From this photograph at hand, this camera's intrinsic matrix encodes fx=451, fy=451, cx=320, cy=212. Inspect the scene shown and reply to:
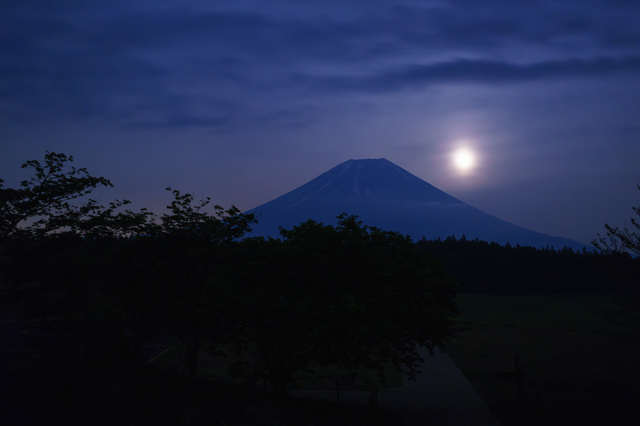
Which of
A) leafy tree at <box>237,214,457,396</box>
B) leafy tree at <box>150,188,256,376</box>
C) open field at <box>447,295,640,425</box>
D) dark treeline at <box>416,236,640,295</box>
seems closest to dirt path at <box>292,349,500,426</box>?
open field at <box>447,295,640,425</box>

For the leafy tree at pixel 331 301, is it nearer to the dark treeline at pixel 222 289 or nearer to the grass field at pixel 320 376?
the dark treeline at pixel 222 289

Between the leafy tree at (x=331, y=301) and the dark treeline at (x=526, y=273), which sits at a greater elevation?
the dark treeline at (x=526, y=273)

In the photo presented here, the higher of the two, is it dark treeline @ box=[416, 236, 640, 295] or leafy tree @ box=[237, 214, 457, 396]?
dark treeline @ box=[416, 236, 640, 295]

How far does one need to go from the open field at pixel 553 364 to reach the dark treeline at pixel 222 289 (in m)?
5.36

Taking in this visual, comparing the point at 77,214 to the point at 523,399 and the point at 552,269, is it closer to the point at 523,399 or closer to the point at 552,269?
the point at 523,399

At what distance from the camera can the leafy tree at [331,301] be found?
16.2 metres

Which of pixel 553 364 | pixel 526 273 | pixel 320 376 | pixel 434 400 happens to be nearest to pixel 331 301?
pixel 434 400

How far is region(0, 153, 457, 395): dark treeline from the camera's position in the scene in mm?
16672

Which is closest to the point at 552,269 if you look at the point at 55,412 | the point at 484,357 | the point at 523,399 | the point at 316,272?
the point at 484,357

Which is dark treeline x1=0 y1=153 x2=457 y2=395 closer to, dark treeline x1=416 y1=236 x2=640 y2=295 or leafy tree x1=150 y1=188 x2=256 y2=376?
leafy tree x1=150 y1=188 x2=256 y2=376

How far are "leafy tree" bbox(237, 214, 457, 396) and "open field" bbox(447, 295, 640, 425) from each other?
4561mm

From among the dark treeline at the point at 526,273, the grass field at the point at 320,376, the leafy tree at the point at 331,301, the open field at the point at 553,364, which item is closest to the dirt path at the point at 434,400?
the open field at the point at 553,364

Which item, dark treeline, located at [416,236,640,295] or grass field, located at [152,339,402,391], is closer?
grass field, located at [152,339,402,391]

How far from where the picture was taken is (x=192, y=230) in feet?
68.9
